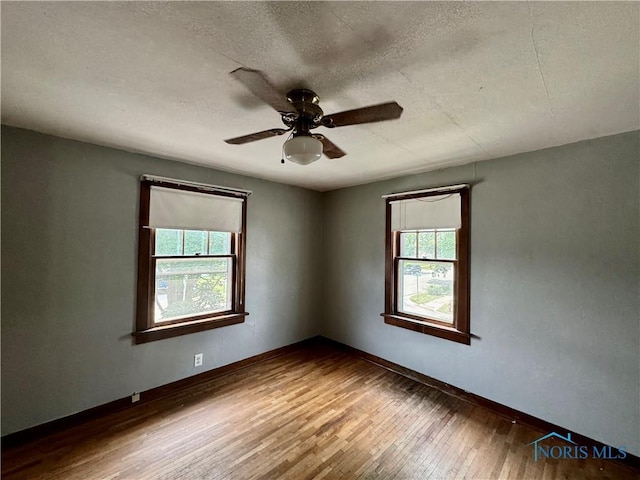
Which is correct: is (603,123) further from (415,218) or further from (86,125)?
(86,125)

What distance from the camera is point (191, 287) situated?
2934 mm

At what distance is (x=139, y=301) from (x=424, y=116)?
9.48ft

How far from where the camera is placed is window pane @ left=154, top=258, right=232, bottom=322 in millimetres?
2732

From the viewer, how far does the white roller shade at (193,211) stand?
2.64 m

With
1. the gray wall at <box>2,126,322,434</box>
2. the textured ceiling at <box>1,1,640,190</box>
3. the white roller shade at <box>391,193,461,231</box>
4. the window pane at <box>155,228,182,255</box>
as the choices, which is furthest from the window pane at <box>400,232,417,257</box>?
the window pane at <box>155,228,182,255</box>

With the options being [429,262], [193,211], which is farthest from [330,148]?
[429,262]

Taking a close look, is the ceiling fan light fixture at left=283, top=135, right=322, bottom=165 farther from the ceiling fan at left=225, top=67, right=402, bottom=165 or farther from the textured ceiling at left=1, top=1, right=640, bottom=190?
the textured ceiling at left=1, top=1, right=640, bottom=190

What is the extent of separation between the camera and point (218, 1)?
951mm

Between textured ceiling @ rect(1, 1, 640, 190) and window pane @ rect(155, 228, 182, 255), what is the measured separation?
3.14ft

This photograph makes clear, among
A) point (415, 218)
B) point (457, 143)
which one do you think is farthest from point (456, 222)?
point (457, 143)

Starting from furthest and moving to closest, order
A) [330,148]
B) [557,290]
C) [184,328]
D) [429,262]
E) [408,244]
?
[408,244] < [429,262] < [184,328] < [557,290] < [330,148]

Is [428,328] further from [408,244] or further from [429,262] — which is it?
[408,244]

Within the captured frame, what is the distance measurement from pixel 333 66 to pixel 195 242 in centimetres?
234

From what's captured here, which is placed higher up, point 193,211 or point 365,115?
point 365,115
